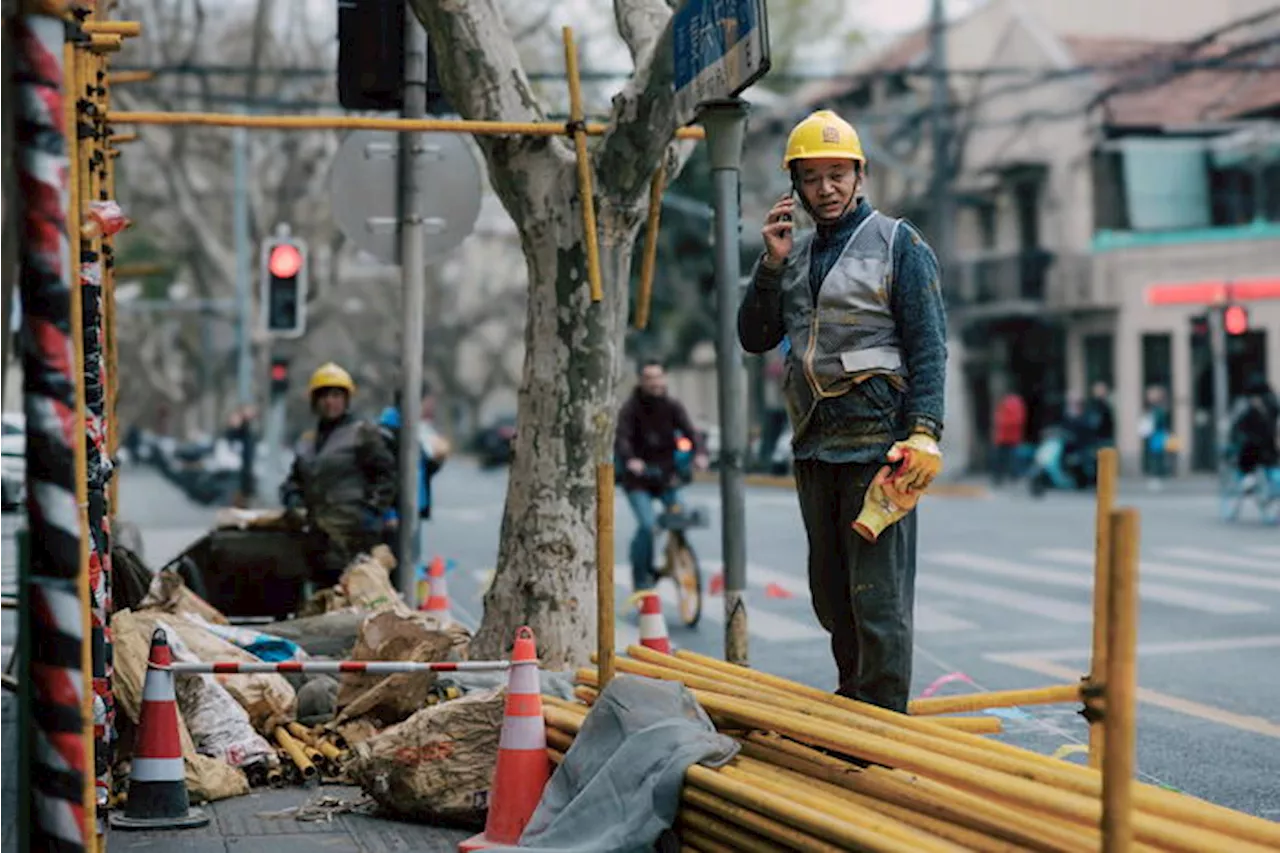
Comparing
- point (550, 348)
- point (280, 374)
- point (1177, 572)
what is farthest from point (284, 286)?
point (550, 348)

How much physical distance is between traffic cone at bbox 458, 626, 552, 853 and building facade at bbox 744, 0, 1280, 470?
32.9 metres

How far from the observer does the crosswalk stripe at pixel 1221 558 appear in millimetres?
17078

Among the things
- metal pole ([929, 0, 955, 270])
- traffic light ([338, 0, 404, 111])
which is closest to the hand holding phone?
traffic light ([338, 0, 404, 111])

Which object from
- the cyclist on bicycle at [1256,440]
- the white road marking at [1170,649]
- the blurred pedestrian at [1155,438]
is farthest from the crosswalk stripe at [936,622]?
the blurred pedestrian at [1155,438]

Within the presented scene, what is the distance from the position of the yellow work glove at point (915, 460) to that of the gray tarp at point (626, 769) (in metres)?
0.85

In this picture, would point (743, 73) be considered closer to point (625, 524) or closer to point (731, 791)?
point (731, 791)

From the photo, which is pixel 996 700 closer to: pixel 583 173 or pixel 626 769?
pixel 626 769

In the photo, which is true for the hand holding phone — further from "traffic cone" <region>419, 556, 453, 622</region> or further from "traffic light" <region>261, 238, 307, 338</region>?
"traffic light" <region>261, 238, 307, 338</region>

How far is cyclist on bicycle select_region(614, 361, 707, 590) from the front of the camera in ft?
45.6

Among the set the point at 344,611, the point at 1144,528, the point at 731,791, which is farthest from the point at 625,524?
the point at 731,791

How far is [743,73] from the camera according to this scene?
6473 millimetres

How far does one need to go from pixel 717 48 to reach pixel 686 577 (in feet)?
23.2

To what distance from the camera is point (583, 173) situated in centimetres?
811

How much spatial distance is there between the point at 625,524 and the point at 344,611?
50.5 ft
